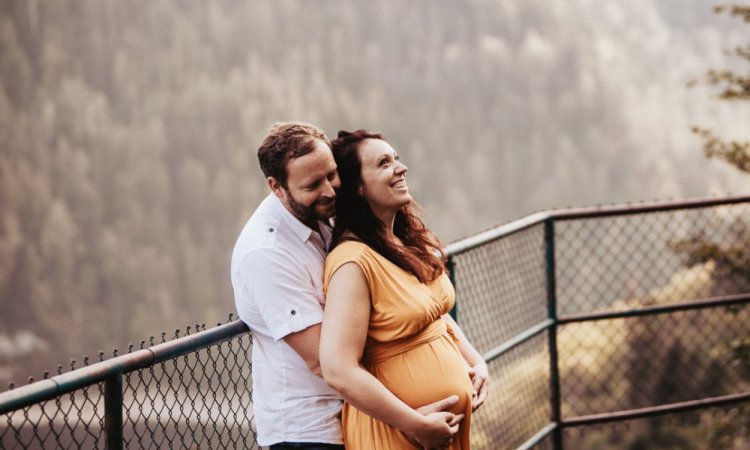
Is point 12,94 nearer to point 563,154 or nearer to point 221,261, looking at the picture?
point 221,261

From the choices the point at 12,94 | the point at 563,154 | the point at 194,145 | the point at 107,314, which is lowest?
the point at 107,314

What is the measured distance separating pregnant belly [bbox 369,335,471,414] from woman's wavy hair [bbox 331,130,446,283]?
0.20 metres

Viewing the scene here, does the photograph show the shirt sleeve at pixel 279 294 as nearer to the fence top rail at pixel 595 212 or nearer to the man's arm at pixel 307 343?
the man's arm at pixel 307 343

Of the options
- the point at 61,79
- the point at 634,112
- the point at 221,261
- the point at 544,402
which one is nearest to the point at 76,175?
the point at 61,79

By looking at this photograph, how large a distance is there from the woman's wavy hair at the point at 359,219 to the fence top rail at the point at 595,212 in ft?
4.26

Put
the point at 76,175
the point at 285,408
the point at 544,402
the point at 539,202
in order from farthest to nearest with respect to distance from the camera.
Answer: the point at 76,175 < the point at 539,202 < the point at 544,402 < the point at 285,408

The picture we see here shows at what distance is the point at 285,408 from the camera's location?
233cm

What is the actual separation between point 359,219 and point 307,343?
0.40 meters

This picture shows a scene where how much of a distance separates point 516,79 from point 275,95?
16.0m

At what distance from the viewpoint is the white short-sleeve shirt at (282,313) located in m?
2.21

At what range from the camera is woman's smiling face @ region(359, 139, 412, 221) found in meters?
2.47

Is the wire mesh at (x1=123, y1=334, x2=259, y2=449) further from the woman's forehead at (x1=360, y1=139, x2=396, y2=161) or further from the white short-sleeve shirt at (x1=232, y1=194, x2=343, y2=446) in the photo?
the woman's forehead at (x1=360, y1=139, x2=396, y2=161)

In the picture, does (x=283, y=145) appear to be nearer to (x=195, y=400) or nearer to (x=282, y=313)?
(x=282, y=313)

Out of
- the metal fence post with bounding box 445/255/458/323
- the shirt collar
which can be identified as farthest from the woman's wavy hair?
the metal fence post with bounding box 445/255/458/323
